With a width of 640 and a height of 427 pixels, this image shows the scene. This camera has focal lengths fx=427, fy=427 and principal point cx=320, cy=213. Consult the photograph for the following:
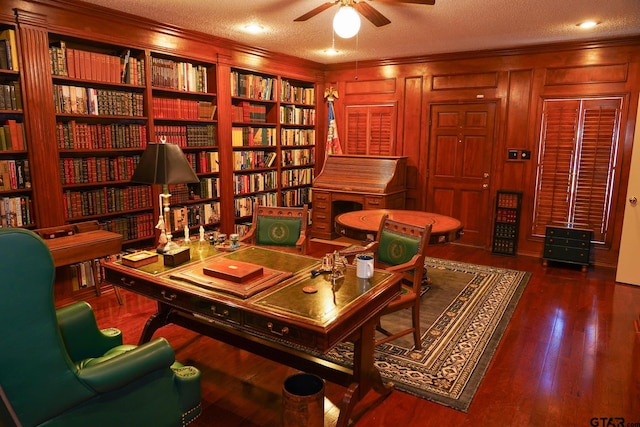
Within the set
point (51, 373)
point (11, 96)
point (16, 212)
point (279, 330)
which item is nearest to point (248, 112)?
point (11, 96)

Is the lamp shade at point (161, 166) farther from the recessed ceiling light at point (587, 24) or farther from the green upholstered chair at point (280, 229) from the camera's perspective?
the recessed ceiling light at point (587, 24)

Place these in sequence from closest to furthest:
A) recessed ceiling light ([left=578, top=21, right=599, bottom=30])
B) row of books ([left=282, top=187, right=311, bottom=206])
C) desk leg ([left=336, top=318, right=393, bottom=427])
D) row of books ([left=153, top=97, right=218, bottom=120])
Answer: desk leg ([left=336, top=318, right=393, bottom=427]), recessed ceiling light ([left=578, top=21, right=599, bottom=30]), row of books ([left=153, top=97, right=218, bottom=120]), row of books ([left=282, top=187, right=311, bottom=206])

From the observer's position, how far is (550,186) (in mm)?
5012

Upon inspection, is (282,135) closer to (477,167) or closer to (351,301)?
(477,167)

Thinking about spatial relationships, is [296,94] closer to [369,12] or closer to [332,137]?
[332,137]

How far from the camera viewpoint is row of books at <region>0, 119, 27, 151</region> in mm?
3193

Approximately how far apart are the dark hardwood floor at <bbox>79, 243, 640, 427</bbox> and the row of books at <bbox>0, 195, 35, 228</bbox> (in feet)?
2.77

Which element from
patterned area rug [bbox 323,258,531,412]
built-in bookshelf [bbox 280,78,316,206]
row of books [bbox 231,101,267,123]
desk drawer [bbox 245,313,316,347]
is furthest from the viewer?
built-in bookshelf [bbox 280,78,316,206]

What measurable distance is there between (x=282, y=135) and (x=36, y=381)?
480cm

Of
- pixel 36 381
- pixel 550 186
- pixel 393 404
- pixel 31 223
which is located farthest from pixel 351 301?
pixel 550 186

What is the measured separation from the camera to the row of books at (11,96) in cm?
314

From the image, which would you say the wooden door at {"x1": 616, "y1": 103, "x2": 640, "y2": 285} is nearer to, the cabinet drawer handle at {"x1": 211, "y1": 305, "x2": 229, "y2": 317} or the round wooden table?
the round wooden table

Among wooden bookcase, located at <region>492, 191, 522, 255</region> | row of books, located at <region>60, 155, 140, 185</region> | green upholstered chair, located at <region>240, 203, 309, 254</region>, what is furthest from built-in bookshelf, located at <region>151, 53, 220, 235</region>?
wooden bookcase, located at <region>492, 191, 522, 255</region>

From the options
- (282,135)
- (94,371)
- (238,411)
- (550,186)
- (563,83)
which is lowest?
(238,411)
